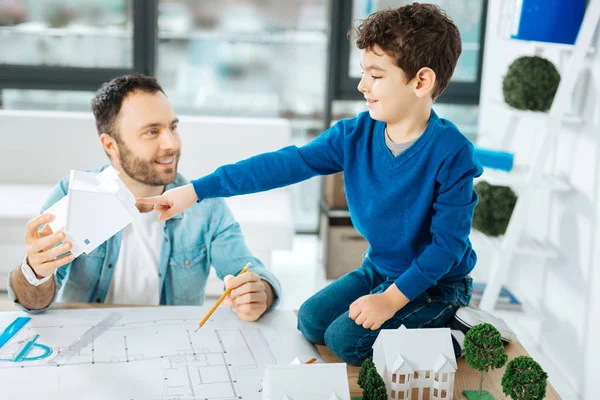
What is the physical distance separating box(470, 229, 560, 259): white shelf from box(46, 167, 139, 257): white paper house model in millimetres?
1859

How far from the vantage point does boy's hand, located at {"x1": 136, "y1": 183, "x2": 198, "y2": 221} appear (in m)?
1.50

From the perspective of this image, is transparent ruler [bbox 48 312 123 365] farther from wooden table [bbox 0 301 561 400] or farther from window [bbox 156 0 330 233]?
window [bbox 156 0 330 233]

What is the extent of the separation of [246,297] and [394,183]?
0.37m

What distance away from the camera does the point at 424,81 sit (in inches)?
56.1

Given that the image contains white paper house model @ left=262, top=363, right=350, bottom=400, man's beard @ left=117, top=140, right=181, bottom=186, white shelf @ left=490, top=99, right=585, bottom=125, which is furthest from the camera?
white shelf @ left=490, top=99, right=585, bottom=125

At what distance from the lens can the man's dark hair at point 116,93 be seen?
188 centimetres

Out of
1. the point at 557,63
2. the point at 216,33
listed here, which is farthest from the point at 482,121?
the point at 216,33

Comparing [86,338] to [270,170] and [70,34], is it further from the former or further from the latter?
[70,34]

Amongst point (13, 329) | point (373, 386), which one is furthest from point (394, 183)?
point (13, 329)

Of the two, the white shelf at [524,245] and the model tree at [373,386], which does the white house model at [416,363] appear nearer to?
the model tree at [373,386]

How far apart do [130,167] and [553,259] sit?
1765mm

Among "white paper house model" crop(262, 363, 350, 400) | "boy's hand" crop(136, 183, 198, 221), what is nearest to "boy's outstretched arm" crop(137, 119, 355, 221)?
"boy's hand" crop(136, 183, 198, 221)

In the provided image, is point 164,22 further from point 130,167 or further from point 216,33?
point 130,167

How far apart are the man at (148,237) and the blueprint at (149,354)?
0.53 feet
